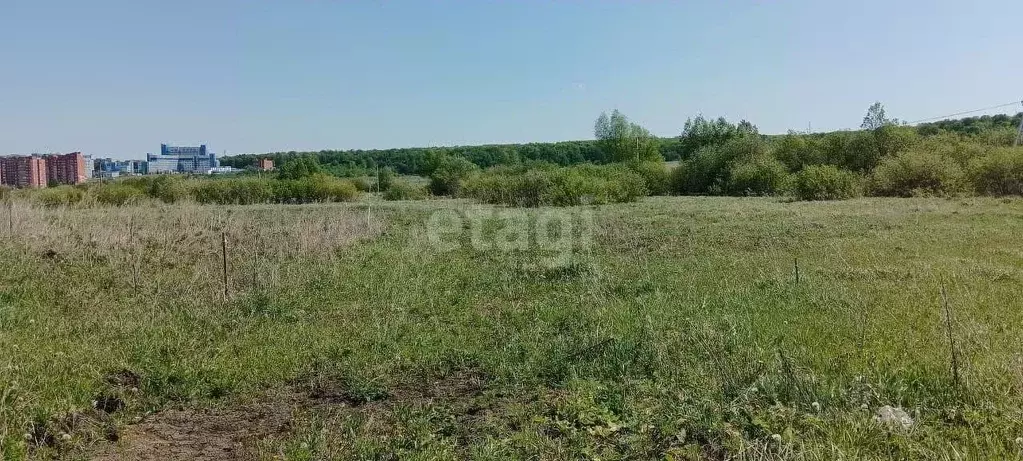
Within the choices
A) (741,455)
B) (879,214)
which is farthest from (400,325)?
(879,214)

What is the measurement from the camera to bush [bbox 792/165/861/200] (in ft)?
84.6

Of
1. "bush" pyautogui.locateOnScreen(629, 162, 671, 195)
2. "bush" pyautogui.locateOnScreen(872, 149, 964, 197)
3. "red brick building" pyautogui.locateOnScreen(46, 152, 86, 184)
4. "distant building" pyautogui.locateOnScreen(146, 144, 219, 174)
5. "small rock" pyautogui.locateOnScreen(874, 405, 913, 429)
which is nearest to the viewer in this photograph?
"small rock" pyautogui.locateOnScreen(874, 405, 913, 429)

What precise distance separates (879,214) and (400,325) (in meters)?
15.2

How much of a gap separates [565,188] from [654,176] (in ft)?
38.6

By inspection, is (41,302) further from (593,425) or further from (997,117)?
(997,117)

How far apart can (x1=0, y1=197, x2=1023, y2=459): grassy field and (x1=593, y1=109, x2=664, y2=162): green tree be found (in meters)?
41.8

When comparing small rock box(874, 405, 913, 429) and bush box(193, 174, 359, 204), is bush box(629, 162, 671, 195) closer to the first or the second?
bush box(193, 174, 359, 204)

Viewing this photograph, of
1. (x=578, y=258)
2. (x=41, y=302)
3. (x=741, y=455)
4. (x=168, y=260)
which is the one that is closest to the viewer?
(x=741, y=455)

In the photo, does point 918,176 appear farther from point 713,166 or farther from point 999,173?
point 713,166

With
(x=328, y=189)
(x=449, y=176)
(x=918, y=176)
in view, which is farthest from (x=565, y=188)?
(x=328, y=189)

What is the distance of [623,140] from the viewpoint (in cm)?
5278

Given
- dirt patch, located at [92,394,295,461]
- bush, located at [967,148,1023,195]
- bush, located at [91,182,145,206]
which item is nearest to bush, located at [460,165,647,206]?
bush, located at [967,148,1023,195]

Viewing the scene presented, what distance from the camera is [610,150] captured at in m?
54.8

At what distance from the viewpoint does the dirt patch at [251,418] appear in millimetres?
3400
